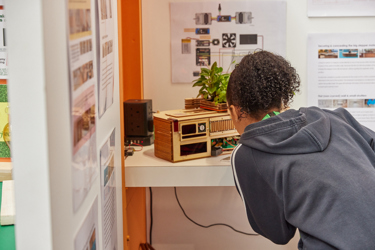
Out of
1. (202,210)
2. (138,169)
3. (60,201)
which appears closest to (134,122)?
(138,169)

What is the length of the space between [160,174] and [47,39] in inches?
47.1

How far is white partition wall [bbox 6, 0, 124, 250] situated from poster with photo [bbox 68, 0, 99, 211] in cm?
5

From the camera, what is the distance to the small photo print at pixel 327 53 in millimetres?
2352

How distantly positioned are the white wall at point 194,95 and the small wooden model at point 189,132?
0.57 metres

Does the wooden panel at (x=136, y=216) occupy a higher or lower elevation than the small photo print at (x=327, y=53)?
lower

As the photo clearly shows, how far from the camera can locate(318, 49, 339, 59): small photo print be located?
235 centimetres

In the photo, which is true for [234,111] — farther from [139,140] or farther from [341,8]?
[341,8]

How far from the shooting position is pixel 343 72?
2375 millimetres

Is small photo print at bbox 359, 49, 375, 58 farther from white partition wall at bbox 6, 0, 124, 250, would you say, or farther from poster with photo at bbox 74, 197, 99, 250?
white partition wall at bbox 6, 0, 124, 250

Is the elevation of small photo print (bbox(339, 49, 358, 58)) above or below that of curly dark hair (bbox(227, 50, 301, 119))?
above

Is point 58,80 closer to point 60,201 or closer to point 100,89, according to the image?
point 60,201

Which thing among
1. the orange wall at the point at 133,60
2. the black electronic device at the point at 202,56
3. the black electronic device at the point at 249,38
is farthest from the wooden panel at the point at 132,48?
the black electronic device at the point at 249,38

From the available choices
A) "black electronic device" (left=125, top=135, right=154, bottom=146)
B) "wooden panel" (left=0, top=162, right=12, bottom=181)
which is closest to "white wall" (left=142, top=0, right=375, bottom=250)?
"black electronic device" (left=125, top=135, right=154, bottom=146)

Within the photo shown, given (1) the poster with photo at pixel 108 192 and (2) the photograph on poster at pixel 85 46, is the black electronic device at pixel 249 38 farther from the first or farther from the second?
(2) the photograph on poster at pixel 85 46
